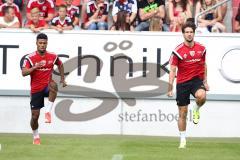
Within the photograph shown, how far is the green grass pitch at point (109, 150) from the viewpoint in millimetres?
13023

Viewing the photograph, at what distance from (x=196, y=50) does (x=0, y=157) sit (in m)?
4.42

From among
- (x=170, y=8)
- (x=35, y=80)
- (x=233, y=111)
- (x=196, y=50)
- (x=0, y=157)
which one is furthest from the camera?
(x=170, y=8)

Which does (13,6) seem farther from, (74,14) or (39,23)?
(74,14)

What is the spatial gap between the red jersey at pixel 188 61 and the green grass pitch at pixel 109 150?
4.51 ft

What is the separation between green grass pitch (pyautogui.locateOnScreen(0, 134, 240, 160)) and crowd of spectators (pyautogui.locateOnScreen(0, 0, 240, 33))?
4.16 meters

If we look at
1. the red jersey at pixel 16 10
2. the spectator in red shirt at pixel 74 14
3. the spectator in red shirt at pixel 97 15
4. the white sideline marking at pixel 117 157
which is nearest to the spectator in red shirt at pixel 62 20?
the spectator in red shirt at pixel 74 14

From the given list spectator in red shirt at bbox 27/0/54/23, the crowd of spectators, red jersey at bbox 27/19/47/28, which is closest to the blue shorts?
red jersey at bbox 27/19/47/28

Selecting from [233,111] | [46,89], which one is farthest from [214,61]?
[46,89]

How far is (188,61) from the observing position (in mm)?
15156

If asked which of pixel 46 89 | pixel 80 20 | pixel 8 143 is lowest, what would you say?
pixel 8 143

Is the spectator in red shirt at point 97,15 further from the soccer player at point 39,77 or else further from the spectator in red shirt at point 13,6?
the soccer player at point 39,77

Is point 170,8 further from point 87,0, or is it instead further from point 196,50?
point 196,50

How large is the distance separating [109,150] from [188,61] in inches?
94.3

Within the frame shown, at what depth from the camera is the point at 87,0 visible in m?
21.1
